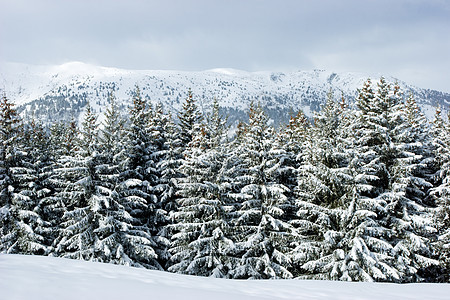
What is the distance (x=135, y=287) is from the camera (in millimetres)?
5336

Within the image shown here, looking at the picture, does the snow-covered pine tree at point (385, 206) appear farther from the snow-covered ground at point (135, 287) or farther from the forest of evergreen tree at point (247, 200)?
the snow-covered ground at point (135, 287)

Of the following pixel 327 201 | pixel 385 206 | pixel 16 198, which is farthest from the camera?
pixel 16 198

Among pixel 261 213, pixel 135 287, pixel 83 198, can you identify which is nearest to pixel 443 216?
pixel 261 213

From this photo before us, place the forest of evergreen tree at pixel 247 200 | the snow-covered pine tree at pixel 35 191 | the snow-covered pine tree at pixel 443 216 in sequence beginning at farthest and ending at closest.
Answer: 1. the snow-covered pine tree at pixel 35 191
2. the snow-covered pine tree at pixel 443 216
3. the forest of evergreen tree at pixel 247 200

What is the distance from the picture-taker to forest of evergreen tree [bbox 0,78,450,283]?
17016mm

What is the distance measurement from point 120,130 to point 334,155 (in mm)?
14218

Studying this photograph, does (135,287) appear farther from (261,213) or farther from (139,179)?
(139,179)

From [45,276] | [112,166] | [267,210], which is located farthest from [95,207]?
[45,276]

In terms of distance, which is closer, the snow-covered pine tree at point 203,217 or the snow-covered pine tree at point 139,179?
the snow-covered pine tree at point 203,217

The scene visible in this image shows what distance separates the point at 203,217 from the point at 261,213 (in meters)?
3.78

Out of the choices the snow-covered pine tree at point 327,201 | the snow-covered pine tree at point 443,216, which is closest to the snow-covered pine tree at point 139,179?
the snow-covered pine tree at point 327,201

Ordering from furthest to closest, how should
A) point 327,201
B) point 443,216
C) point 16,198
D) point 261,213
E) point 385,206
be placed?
1. point 16,198
2. point 261,213
3. point 443,216
4. point 327,201
5. point 385,206

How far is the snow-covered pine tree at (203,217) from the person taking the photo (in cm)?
1780

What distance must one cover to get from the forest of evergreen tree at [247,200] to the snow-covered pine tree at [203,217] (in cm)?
9
